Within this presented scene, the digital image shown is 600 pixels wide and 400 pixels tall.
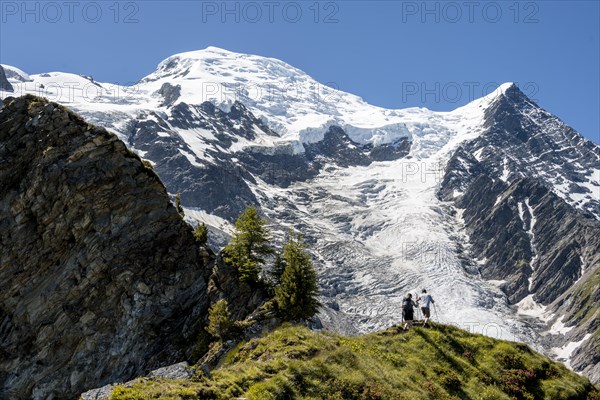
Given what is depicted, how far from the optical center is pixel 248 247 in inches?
1893

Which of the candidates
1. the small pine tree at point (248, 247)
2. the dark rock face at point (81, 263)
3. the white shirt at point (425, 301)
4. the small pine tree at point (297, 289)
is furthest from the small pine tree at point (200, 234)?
the white shirt at point (425, 301)

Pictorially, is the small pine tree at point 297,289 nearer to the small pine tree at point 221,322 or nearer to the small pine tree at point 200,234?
the small pine tree at point 221,322

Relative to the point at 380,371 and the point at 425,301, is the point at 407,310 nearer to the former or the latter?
the point at 425,301

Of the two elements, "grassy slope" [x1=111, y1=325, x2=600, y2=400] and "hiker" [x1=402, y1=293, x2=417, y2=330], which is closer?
"grassy slope" [x1=111, y1=325, x2=600, y2=400]

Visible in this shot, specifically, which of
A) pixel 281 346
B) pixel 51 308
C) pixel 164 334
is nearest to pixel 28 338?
pixel 51 308

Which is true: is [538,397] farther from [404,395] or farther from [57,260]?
[57,260]

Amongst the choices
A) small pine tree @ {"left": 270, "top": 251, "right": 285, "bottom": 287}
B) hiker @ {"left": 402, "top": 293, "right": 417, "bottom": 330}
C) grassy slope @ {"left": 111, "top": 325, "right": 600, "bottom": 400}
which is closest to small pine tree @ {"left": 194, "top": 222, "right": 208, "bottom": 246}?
small pine tree @ {"left": 270, "top": 251, "right": 285, "bottom": 287}

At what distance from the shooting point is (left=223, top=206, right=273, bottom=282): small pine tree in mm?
47406

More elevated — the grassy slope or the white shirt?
the white shirt

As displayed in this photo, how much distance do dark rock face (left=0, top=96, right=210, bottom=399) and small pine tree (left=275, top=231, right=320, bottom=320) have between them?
39.4ft

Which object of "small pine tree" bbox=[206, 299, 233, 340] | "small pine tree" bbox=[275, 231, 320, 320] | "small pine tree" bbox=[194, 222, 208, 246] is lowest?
"small pine tree" bbox=[206, 299, 233, 340]

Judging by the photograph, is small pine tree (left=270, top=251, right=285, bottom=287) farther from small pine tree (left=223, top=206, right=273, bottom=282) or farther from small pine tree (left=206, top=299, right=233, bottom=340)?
small pine tree (left=206, top=299, right=233, bottom=340)

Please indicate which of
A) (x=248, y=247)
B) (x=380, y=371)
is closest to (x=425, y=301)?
(x=380, y=371)

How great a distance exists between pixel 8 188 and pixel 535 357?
44302mm
